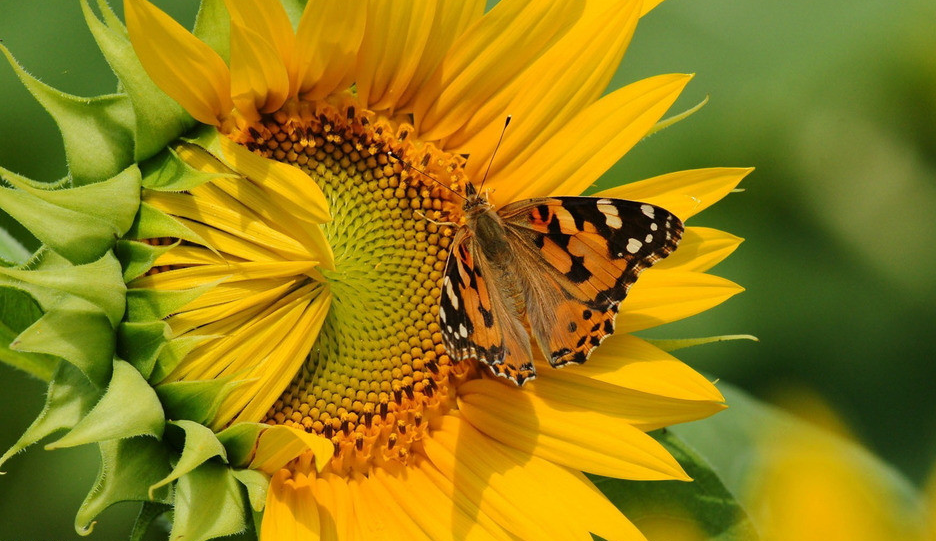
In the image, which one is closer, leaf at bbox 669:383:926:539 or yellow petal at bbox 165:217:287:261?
yellow petal at bbox 165:217:287:261

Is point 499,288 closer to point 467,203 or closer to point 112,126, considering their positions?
point 467,203

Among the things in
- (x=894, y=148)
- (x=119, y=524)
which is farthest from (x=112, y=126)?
(x=894, y=148)

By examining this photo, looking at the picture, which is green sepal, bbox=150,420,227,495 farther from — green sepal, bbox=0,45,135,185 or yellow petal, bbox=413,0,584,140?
yellow petal, bbox=413,0,584,140

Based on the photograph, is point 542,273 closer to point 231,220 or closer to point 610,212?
point 610,212

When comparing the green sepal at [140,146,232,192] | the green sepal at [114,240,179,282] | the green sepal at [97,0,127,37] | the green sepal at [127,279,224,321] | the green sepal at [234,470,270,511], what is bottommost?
the green sepal at [234,470,270,511]

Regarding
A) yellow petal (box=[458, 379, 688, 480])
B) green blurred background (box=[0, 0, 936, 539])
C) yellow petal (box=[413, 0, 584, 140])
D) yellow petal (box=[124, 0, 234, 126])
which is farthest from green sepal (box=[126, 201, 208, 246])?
green blurred background (box=[0, 0, 936, 539])

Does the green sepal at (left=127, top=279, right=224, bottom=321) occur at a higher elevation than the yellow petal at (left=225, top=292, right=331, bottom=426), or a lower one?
higher

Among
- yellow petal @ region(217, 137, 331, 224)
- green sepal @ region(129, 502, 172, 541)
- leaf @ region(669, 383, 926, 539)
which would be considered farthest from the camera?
leaf @ region(669, 383, 926, 539)

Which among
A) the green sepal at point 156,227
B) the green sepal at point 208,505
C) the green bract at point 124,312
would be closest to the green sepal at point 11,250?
the green bract at point 124,312
